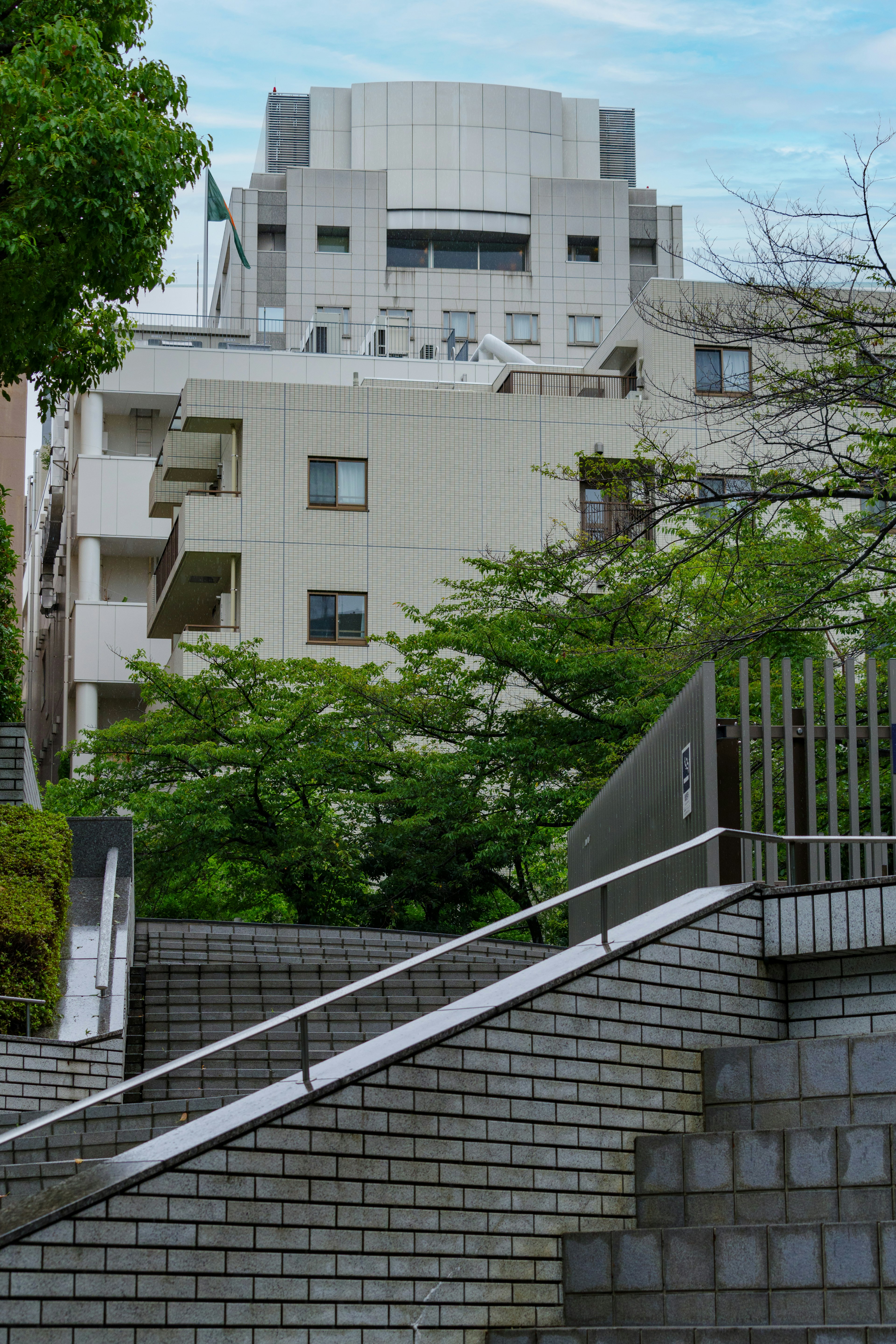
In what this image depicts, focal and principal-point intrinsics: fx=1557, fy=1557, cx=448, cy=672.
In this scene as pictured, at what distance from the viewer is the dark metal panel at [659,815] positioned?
8.62m

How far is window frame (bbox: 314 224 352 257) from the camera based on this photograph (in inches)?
2398

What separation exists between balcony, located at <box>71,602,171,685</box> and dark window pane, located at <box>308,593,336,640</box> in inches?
400

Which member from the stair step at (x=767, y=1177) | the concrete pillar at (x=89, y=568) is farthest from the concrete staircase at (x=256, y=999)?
the concrete pillar at (x=89, y=568)

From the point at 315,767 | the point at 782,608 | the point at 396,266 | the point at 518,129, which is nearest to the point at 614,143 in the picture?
the point at 518,129

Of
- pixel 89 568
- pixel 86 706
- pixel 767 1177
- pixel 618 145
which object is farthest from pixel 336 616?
pixel 618 145

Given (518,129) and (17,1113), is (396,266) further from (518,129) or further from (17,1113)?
(17,1113)

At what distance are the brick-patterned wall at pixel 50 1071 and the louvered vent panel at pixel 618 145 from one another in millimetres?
63429

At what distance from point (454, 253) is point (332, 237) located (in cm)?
489

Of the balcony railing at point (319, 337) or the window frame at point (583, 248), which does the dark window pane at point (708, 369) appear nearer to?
the balcony railing at point (319, 337)

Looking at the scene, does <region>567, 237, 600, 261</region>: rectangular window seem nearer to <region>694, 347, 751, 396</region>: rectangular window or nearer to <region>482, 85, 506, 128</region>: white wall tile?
<region>482, 85, 506, 128</region>: white wall tile

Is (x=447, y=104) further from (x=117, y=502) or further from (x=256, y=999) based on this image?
(x=256, y=999)

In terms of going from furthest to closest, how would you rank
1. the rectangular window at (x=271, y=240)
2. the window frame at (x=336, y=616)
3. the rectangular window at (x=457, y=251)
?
1. the rectangular window at (x=271, y=240)
2. the rectangular window at (x=457, y=251)
3. the window frame at (x=336, y=616)

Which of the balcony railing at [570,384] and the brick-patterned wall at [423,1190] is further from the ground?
the balcony railing at [570,384]

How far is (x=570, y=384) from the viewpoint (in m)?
39.4
